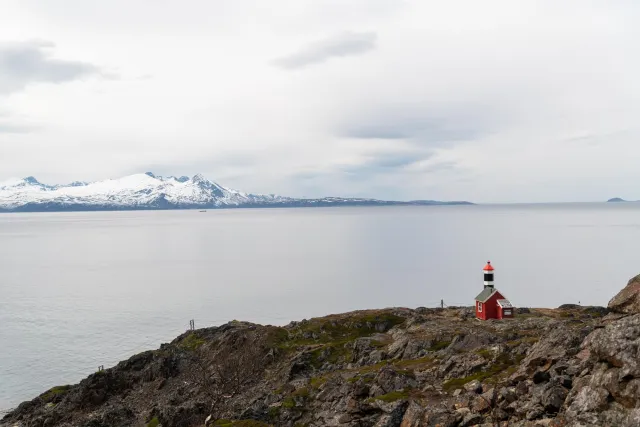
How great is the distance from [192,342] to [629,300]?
207 ft

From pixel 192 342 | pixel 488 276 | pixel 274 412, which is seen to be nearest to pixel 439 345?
pixel 488 276

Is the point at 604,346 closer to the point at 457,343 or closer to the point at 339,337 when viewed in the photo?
the point at 457,343

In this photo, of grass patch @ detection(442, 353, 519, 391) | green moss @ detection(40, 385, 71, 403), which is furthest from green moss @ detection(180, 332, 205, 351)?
grass patch @ detection(442, 353, 519, 391)

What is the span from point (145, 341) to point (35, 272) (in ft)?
359

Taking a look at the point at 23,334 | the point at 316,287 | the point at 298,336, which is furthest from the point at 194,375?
the point at 316,287

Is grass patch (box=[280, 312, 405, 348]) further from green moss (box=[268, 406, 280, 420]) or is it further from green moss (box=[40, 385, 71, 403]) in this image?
green moss (box=[40, 385, 71, 403])

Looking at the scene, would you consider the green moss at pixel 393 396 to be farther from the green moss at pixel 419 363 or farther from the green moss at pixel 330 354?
the green moss at pixel 330 354

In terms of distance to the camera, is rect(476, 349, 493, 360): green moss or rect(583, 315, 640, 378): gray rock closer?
rect(583, 315, 640, 378): gray rock

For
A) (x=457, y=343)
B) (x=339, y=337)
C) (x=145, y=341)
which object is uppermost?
(x=457, y=343)

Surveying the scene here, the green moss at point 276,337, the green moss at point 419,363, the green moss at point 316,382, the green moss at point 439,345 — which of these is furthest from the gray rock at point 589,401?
the green moss at point 276,337

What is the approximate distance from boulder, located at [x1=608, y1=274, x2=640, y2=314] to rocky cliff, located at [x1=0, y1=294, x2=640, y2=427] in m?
1.10

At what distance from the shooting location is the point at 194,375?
62.2 metres

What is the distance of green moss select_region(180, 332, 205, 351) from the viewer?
72738mm

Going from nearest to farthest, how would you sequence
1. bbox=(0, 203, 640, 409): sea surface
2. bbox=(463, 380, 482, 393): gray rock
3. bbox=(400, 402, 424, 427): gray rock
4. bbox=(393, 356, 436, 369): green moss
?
bbox=(400, 402, 424, 427): gray rock < bbox=(463, 380, 482, 393): gray rock < bbox=(393, 356, 436, 369): green moss < bbox=(0, 203, 640, 409): sea surface
